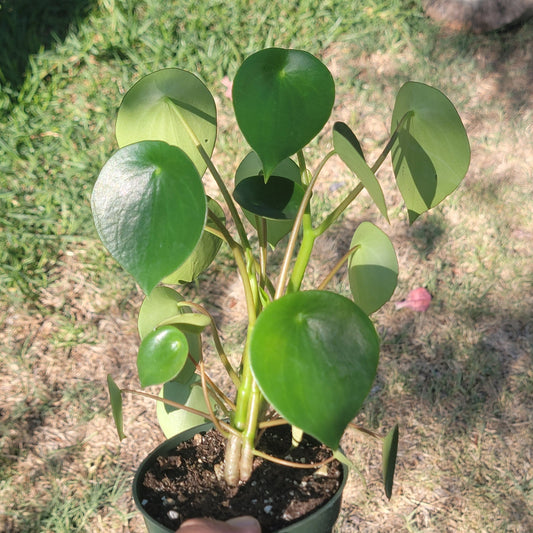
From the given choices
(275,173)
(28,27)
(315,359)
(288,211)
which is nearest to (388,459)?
(315,359)

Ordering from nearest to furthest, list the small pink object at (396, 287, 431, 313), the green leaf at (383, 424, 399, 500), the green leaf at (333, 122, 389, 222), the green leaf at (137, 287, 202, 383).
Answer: the green leaf at (333, 122, 389, 222), the green leaf at (383, 424, 399, 500), the green leaf at (137, 287, 202, 383), the small pink object at (396, 287, 431, 313)

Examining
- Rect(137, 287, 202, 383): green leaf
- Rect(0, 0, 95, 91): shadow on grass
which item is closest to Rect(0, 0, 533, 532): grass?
Rect(0, 0, 95, 91): shadow on grass

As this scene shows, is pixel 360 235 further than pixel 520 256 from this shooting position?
No

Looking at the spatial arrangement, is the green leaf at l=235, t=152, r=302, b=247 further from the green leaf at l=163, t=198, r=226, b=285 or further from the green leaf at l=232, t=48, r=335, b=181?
the green leaf at l=232, t=48, r=335, b=181

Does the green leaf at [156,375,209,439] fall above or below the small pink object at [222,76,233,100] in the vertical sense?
below

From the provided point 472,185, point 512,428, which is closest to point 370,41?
point 472,185

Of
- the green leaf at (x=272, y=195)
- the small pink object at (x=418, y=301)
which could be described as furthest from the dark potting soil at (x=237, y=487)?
the small pink object at (x=418, y=301)

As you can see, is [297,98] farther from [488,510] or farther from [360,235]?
[488,510]

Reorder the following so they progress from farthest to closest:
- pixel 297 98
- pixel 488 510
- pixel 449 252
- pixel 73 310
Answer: pixel 449 252
pixel 73 310
pixel 488 510
pixel 297 98

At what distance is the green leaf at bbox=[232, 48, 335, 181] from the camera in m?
0.54

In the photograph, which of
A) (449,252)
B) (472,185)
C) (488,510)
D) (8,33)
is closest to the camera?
(488,510)

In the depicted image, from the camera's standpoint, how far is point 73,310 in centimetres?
153

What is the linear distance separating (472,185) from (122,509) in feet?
3.92

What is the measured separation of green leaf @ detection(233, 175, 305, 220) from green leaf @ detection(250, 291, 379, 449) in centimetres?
10
